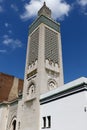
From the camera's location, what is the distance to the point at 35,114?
1502cm

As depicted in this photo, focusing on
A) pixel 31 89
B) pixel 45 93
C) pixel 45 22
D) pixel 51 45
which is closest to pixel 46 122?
pixel 45 93

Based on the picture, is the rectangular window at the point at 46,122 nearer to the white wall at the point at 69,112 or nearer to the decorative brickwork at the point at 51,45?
the white wall at the point at 69,112

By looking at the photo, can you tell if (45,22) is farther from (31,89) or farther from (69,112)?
(69,112)

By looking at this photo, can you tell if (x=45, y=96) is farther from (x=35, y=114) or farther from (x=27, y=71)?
(x=27, y=71)

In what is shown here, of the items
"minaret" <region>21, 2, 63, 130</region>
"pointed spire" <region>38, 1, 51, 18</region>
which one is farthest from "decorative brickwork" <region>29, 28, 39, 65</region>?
"pointed spire" <region>38, 1, 51, 18</region>

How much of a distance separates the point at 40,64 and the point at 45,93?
3.23m

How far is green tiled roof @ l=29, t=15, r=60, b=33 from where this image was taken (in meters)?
20.0

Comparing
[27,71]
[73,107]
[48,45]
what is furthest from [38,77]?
[73,107]

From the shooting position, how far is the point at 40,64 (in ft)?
55.8

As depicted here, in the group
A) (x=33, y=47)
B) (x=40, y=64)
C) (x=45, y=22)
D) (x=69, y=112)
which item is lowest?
(x=69, y=112)

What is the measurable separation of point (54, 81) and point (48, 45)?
4078mm

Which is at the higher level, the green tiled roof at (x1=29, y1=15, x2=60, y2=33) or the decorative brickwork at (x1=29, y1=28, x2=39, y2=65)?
the green tiled roof at (x1=29, y1=15, x2=60, y2=33)

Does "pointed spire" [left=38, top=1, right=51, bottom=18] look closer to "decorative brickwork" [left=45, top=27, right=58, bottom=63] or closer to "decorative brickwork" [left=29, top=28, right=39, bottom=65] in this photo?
"decorative brickwork" [left=45, top=27, right=58, bottom=63]

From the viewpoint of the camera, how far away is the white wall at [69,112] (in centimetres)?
1110
